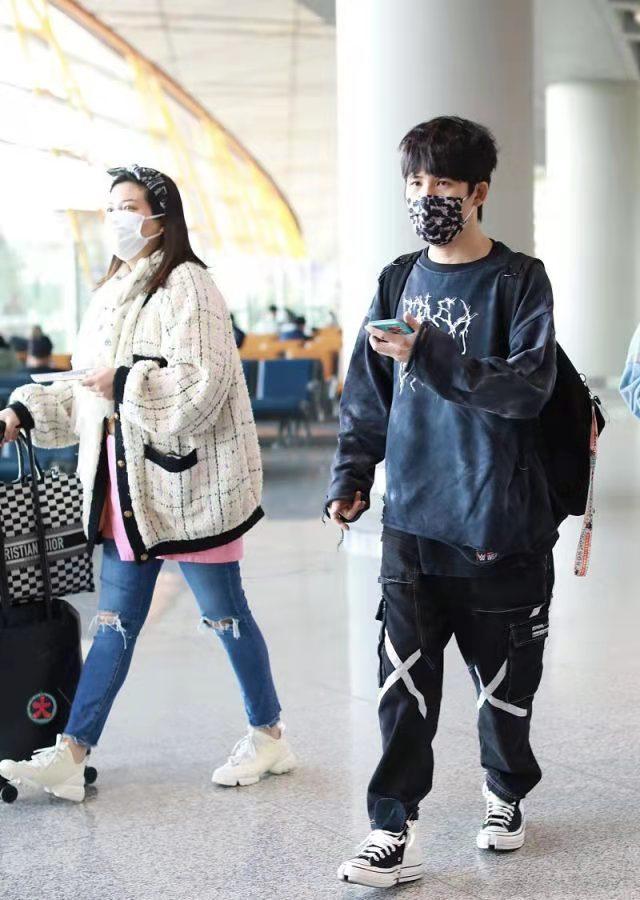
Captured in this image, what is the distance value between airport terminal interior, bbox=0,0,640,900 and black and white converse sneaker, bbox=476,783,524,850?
43 millimetres

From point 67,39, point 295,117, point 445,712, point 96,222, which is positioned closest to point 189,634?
point 445,712

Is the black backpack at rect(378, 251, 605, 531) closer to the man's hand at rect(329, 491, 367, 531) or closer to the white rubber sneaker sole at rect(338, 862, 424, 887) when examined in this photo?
the man's hand at rect(329, 491, 367, 531)

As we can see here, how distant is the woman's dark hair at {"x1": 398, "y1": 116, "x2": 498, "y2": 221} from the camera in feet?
9.37

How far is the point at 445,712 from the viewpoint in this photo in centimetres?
444

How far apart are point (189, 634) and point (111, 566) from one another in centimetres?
213

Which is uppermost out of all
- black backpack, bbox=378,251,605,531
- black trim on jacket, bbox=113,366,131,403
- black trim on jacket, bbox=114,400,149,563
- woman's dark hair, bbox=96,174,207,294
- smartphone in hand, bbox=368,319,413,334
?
woman's dark hair, bbox=96,174,207,294

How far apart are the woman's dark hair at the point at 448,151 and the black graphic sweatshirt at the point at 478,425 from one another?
0.20 meters

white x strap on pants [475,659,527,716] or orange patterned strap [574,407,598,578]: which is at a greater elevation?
orange patterned strap [574,407,598,578]

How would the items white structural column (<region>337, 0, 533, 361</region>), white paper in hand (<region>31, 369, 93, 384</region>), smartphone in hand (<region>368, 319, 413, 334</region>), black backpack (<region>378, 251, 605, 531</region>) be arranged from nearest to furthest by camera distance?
smartphone in hand (<region>368, 319, 413, 334</region>) → black backpack (<region>378, 251, 605, 531</region>) → white paper in hand (<region>31, 369, 93, 384</region>) → white structural column (<region>337, 0, 533, 361</region>)

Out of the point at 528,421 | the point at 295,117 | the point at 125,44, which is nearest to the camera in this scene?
the point at 528,421

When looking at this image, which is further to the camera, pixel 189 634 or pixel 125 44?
pixel 125 44

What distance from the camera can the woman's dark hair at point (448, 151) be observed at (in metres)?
2.86

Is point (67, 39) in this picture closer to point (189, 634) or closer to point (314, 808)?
point (189, 634)

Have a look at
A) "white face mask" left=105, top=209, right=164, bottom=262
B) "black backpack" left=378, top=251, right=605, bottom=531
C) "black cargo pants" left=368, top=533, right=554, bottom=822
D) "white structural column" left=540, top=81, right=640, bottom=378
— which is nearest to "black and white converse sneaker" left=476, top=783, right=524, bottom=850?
"black cargo pants" left=368, top=533, right=554, bottom=822
